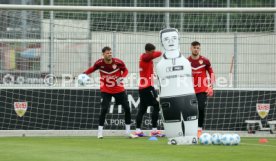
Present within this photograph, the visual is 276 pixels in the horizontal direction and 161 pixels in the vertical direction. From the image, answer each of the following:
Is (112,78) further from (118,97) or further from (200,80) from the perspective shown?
(200,80)

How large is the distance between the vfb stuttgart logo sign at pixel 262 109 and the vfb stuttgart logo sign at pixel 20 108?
586 centimetres

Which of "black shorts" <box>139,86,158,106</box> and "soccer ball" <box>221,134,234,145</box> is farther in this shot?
"black shorts" <box>139,86,158,106</box>

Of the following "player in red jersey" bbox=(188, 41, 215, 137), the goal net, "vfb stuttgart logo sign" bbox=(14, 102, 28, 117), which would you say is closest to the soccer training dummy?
"player in red jersey" bbox=(188, 41, 215, 137)

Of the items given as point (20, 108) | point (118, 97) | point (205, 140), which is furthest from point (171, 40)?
point (20, 108)

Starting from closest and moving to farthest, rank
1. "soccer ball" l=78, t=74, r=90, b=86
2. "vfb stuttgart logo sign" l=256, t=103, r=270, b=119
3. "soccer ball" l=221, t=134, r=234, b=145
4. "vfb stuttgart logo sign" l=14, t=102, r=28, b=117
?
"soccer ball" l=221, t=134, r=234, b=145 → "soccer ball" l=78, t=74, r=90, b=86 → "vfb stuttgart logo sign" l=14, t=102, r=28, b=117 → "vfb stuttgart logo sign" l=256, t=103, r=270, b=119

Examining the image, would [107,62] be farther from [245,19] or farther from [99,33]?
[245,19]

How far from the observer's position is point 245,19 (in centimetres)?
2059

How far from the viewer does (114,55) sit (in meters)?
20.1

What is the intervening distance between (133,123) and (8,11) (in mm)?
4142

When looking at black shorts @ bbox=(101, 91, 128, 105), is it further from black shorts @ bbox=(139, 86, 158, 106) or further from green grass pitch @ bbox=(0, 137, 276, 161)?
green grass pitch @ bbox=(0, 137, 276, 161)

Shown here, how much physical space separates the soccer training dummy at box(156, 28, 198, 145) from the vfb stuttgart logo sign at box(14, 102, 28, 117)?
6.44 meters

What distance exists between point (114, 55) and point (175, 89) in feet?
21.7

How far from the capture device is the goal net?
1952cm

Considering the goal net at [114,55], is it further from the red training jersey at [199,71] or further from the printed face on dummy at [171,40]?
the printed face on dummy at [171,40]
